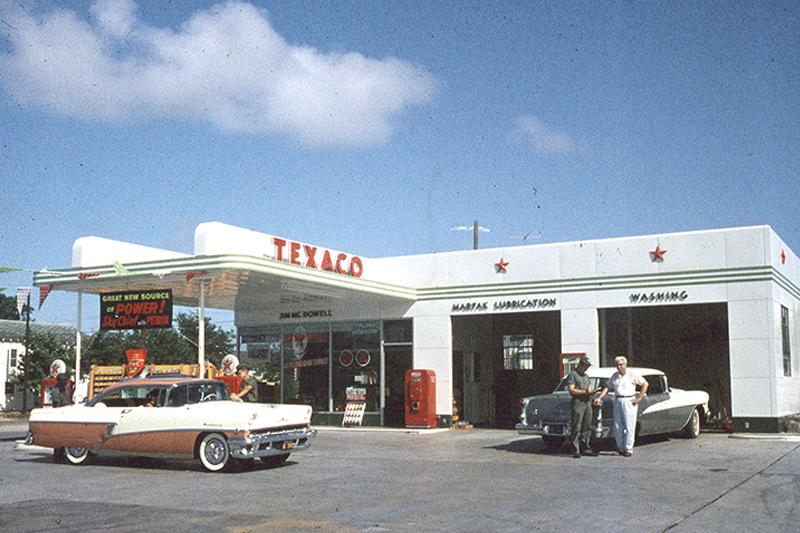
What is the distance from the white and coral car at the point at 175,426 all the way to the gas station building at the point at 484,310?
3.66 meters

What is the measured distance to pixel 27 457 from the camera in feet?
47.2

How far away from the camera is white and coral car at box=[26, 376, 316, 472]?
38.4ft

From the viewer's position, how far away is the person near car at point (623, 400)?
43.7 feet

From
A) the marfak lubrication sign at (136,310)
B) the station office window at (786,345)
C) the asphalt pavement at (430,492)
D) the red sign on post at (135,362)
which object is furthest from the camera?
the station office window at (786,345)

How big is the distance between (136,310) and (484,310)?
A: 8614 millimetres

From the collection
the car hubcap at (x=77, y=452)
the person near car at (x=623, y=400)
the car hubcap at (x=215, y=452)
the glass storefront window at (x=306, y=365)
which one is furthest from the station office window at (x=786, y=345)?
the car hubcap at (x=77, y=452)

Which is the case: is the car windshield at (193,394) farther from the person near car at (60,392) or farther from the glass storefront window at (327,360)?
the glass storefront window at (327,360)

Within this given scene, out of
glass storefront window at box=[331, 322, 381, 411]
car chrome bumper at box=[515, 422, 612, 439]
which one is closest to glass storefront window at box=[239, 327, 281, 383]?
glass storefront window at box=[331, 322, 381, 411]

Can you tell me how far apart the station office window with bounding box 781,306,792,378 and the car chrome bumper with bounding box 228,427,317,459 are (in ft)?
39.4

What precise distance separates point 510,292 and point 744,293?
553cm

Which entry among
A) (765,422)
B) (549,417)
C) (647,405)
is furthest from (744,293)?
(549,417)

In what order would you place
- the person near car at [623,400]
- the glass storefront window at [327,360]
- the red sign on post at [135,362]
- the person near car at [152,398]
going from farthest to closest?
1. the glass storefront window at [327,360]
2. the red sign on post at [135,362]
3. the person near car at [623,400]
4. the person near car at [152,398]

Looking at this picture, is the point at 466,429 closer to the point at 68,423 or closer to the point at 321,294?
the point at 321,294

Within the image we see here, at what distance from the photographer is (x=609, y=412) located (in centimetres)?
1391
